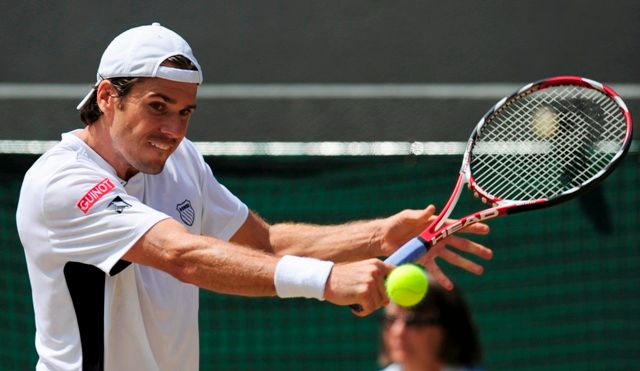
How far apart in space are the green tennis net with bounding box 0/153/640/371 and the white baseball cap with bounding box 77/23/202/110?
2829 mm

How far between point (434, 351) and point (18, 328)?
154 inches

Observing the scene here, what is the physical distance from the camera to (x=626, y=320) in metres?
6.35

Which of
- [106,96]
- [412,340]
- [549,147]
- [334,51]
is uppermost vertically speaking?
[334,51]

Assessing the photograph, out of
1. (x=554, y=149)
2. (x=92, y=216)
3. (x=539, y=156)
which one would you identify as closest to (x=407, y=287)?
(x=92, y=216)

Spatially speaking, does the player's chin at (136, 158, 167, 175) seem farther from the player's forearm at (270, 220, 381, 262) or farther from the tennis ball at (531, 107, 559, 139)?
the tennis ball at (531, 107, 559, 139)

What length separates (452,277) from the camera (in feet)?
20.8

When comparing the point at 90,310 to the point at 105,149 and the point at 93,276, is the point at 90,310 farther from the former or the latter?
the point at 105,149

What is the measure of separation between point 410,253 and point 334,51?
3.60 meters

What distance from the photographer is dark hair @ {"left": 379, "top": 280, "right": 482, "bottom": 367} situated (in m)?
2.89

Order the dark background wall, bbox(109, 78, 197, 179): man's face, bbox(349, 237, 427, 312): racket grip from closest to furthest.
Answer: bbox(349, 237, 427, 312): racket grip < bbox(109, 78, 197, 179): man's face < the dark background wall

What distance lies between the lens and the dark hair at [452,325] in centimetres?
289

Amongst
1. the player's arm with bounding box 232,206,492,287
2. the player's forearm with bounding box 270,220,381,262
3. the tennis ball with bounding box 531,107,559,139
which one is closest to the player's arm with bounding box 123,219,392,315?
the player's arm with bounding box 232,206,492,287

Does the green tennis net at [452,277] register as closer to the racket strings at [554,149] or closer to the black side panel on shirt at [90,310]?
the racket strings at [554,149]

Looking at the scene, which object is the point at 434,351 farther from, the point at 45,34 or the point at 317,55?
the point at 45,34
